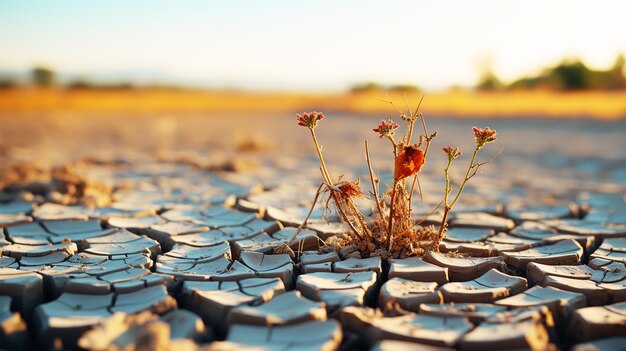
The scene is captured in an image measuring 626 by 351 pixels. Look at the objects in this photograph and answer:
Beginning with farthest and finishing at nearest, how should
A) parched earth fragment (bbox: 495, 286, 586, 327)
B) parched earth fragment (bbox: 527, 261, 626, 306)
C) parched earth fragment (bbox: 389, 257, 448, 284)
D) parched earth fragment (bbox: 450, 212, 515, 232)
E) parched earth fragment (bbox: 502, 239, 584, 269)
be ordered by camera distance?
parched earth fragment (bbox: 450, 212, 515, 232)
parched earth fragment (bbox: 502, 239, 584, 269)
parched earth fragment (bbox: 389, 257, 448, 284)
parched earth fragment (bbox: 527, 261, 626, 306)
parched earth fragment (bbox: 495, 286, 586, 327)

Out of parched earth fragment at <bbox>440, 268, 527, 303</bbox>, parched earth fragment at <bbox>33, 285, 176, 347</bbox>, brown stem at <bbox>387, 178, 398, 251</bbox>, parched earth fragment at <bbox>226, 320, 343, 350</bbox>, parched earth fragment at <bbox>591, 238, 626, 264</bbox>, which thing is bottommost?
parched earth fragment at <bbox>33, 285, 176, 347</bbox>

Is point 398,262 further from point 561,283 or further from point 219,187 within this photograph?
point 219,187

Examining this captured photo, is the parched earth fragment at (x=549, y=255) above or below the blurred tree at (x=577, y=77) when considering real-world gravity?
below

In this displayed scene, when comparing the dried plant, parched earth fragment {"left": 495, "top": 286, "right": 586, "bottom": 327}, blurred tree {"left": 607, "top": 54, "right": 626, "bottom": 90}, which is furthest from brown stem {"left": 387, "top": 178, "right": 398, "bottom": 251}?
blurred tree {"left": 607, "top": 54, "right": 626, "bottom": 90}

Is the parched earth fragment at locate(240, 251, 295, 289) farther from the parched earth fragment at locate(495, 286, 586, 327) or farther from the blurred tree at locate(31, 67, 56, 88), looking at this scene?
the blurred tree at locate(31, 67, 56, 88)

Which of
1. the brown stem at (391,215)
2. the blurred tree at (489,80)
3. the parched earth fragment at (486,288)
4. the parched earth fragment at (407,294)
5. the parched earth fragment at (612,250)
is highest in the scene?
the blurred tree at (489,80)

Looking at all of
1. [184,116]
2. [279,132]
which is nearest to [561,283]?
[279,132]

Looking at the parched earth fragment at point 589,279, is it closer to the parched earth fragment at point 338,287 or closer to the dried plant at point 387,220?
the dried plant at point 387,220

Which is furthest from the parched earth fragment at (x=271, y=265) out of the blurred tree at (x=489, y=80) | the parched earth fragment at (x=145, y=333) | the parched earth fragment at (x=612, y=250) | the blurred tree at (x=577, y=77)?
the blurred tree at (x=489, y=80)
